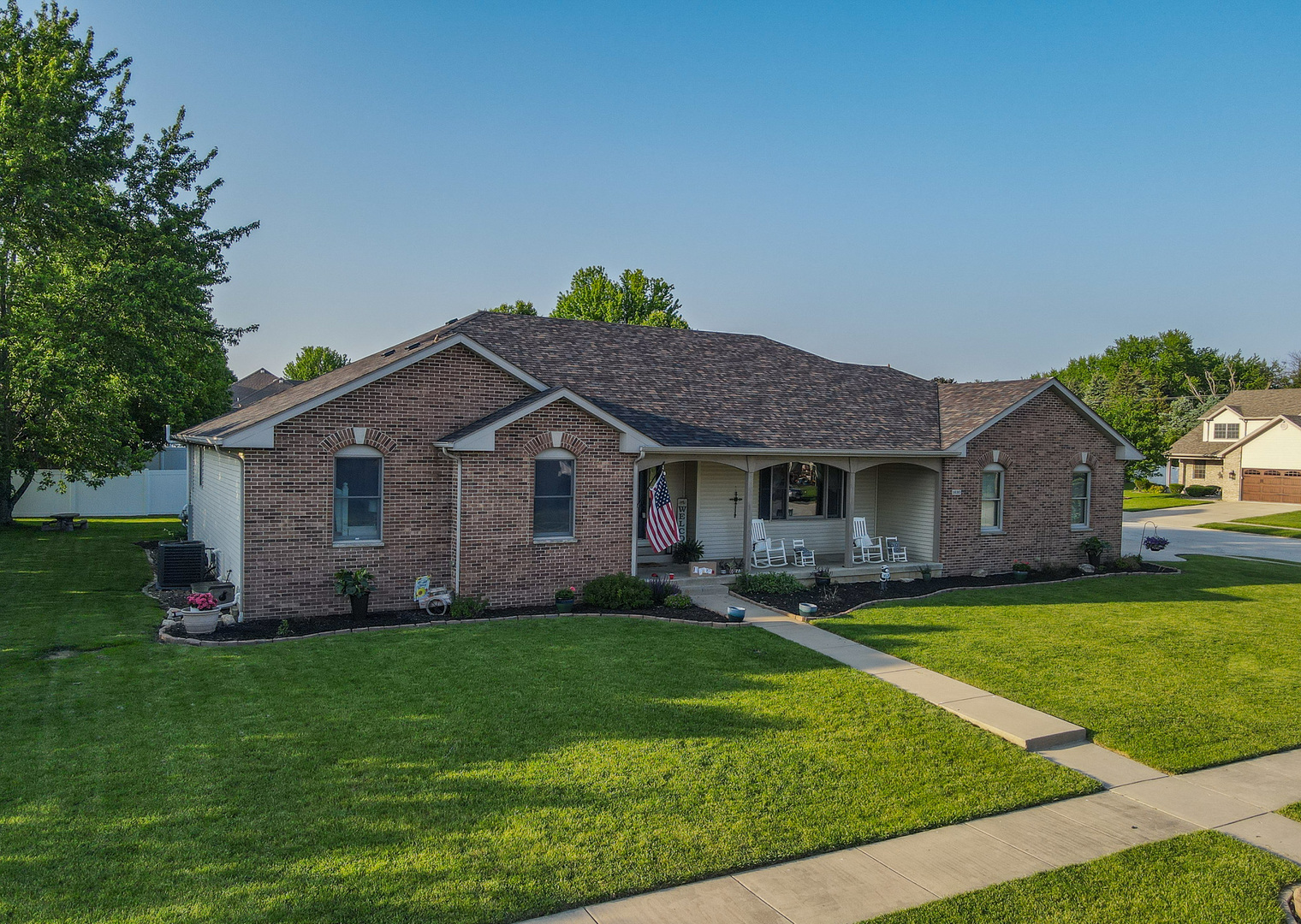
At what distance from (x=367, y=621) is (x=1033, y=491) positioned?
16.5m

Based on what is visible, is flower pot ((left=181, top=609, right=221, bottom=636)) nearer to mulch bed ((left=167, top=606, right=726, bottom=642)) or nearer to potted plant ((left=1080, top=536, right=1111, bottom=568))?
mulch bed ((left=167, top=606, right=726, bottom=642))

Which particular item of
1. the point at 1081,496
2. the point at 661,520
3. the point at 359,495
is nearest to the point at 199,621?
the point at 359,495

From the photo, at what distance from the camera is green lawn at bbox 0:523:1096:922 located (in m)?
5.64

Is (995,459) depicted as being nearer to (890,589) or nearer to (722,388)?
(890,589)

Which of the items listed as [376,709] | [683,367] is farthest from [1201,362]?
[376,709]

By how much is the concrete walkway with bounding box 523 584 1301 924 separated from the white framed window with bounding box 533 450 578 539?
8145 millimetres

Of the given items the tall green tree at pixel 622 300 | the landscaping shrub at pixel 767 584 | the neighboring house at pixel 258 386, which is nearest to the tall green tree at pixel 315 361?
the neighboring house at pixel 258 386

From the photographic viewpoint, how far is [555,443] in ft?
49.5

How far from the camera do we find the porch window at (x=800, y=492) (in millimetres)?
20750

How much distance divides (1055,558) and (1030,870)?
659 inches

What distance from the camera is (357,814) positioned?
21.6 feet

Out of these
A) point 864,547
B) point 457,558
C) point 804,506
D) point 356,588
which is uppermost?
point 804,506

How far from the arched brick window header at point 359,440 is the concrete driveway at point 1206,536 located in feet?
74.1

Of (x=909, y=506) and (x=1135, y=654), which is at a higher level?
(x=909, y=506)
